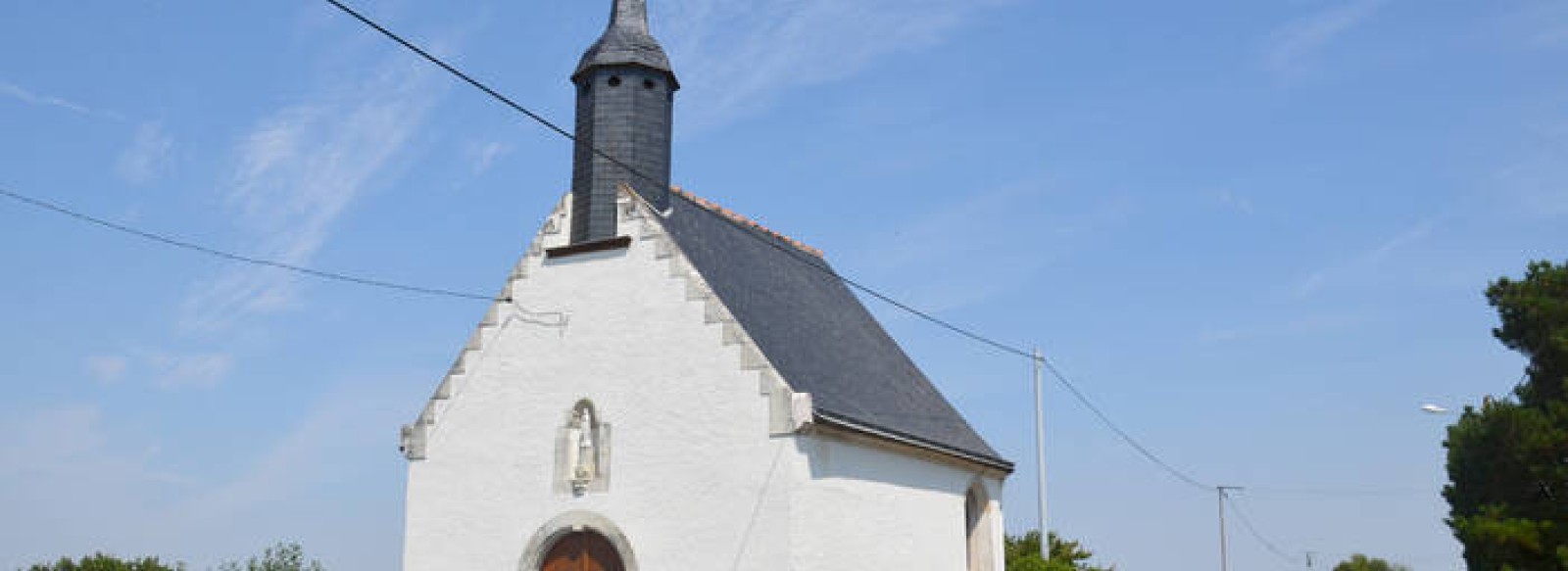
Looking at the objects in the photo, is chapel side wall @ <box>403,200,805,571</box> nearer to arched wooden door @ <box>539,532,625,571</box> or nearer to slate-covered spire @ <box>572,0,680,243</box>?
arched wooden door @ <box>539,532,625,571</box>

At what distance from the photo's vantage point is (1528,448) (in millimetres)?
25281

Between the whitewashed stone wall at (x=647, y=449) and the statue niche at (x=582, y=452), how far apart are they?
9cm

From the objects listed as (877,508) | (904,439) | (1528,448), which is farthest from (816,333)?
(1528,448)

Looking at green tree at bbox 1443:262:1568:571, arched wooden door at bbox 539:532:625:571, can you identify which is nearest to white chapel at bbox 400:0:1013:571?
arched wooden door at bbox 539:532:625:571

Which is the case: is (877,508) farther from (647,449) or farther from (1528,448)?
(1528,448)

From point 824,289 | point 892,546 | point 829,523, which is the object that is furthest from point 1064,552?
point 829,523

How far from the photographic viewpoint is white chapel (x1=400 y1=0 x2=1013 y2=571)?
1633cm

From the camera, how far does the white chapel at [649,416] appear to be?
16.3 meters

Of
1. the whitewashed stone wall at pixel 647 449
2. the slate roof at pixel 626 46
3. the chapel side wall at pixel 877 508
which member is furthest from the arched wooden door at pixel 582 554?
the slate roof at pixel 626 46

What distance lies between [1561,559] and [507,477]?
18.6 meters

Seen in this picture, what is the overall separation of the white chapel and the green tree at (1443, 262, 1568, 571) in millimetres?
11888

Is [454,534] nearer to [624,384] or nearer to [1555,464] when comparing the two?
[624,384]

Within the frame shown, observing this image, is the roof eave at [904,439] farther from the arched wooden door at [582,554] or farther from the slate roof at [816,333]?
the arched wooden door at [582,554]

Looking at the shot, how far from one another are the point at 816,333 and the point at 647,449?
4.20 meters
